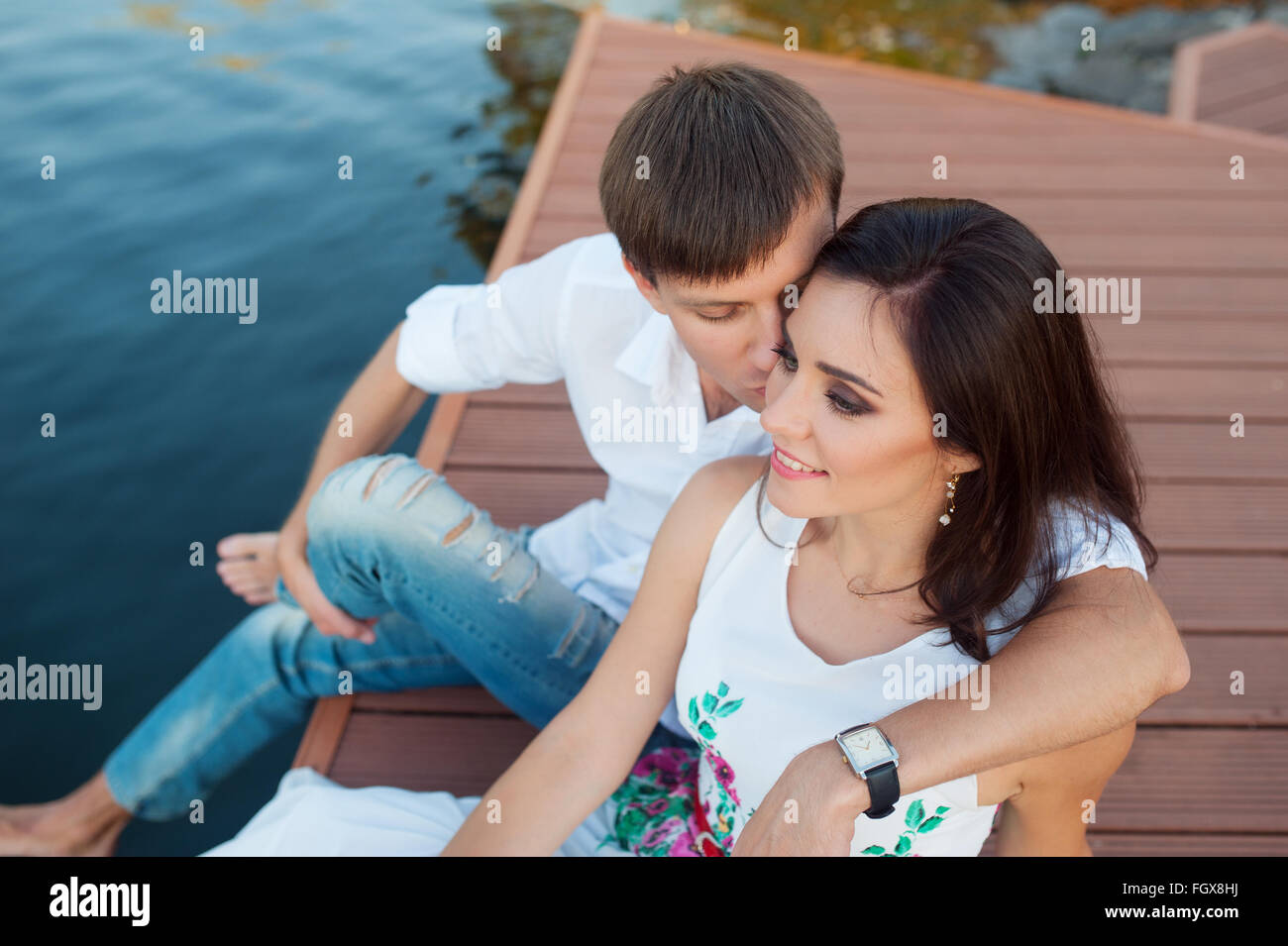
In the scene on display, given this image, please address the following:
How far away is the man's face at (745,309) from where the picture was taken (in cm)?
157

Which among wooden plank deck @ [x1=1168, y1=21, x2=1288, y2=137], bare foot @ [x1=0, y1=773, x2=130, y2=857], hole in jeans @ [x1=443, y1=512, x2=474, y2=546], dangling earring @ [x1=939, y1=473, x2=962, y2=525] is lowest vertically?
bare foot @ [x1=0, y1=773, x2=130, y2=857]

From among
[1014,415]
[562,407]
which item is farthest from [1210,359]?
[1014,415]

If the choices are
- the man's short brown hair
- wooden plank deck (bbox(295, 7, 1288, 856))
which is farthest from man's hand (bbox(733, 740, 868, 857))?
wooden plank deck (bbox(295, 7, 1288, 856))

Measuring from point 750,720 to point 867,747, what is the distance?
235 mm

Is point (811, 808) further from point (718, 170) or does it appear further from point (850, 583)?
point (718, 170)

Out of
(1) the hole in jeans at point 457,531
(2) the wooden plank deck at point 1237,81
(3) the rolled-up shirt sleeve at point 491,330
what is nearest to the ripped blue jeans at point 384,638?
(1) the hole in jeans at point 457,531

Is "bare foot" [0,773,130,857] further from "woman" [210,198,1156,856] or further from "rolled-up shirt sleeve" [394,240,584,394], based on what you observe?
"rolled-up shirt sleeve" [394,240,584,394]

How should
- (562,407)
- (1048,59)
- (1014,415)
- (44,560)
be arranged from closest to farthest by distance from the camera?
1. (1014,415)
2. (562,407)
3. (44,560)
4. (1048,59)

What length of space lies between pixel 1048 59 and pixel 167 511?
17.5ft

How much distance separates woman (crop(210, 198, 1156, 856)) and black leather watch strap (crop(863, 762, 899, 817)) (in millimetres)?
83

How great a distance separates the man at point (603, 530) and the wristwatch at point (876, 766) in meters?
0.02

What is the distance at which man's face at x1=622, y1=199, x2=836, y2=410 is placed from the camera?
1.57 meters
